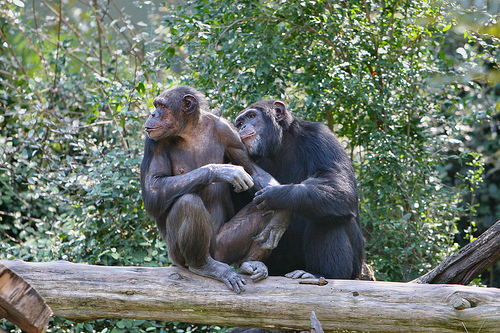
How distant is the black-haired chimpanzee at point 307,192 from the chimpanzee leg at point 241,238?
0.10m

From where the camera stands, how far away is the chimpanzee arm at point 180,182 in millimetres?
3994

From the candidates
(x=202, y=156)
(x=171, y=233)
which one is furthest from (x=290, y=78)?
(x=171, y=233)

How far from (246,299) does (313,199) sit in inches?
39.4

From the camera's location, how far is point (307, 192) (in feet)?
14.1

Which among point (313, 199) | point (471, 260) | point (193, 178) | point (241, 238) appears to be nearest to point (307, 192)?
point (313, 199)

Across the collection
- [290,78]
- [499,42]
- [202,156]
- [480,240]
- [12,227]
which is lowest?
[12,227]

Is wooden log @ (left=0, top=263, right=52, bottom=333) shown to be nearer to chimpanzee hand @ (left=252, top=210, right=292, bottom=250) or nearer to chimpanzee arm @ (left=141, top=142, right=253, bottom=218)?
chimpanzee arm @ (left=141, top=142, right=253, bottom=218)

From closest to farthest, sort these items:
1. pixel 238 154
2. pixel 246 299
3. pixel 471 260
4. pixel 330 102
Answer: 1. pixel 246 299
2. pixel 471 260
3. pixel 238 154
4. pixel 330 102

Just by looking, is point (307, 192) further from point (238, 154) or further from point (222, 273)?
point (222, 273)

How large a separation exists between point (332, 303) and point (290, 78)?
3.16 meters

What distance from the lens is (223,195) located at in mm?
4523

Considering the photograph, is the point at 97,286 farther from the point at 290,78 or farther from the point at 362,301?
the point at 290,78

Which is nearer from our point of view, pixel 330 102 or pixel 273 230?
pixel 273 230

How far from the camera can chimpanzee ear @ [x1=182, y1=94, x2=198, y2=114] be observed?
4441mm
